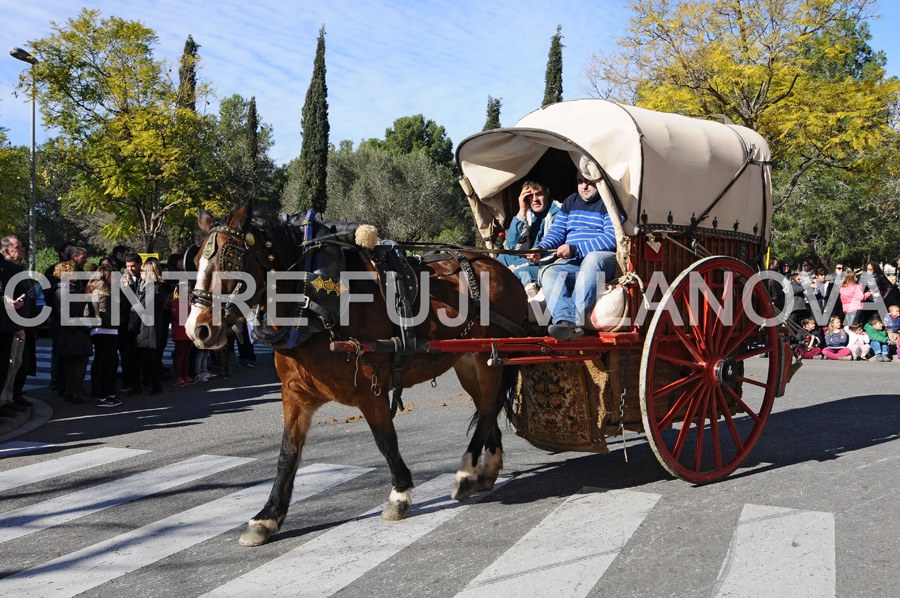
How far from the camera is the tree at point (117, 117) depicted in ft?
68.1

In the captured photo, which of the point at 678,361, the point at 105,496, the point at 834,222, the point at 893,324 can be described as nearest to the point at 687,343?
the point at 678,361

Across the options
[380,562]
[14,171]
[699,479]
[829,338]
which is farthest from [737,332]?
[14,171]

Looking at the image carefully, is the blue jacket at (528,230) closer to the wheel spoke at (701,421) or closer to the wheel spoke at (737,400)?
the wheel spoke at (701,421)

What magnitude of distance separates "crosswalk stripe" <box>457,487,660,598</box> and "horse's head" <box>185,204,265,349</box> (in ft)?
6.18

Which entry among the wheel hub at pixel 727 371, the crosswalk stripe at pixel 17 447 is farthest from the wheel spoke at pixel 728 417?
the crosswalk stripe at pixel 17 447

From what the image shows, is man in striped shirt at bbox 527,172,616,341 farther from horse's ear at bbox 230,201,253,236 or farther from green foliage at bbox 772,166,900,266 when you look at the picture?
green foliage at bbox 772,166,900,266

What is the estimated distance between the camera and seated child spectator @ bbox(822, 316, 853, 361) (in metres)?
14.5

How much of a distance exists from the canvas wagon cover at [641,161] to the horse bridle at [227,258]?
243 cm

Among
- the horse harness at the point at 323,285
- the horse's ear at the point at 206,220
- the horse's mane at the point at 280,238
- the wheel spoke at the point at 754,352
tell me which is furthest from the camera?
the wheel spoke at the point at 754,352

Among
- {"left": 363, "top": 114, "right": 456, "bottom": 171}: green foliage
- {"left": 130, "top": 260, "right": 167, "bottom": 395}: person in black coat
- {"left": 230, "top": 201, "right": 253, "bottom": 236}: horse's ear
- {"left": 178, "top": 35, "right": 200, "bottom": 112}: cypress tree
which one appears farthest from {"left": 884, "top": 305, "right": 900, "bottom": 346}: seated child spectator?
{"left": 363, "top": 114, "right": 456, "bottom": 171}: green foliage

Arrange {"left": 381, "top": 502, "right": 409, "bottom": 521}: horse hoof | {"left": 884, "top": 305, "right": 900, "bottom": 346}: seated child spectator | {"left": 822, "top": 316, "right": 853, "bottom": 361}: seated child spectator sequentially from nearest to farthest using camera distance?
1. {"left": 381, "top": 502, "right": 409, "bottom": 521}: horse hoof
2. {"left": 884, "top": 305, "right": 900, "bottom": 346}: seated child spectator
3. {"left": 822, "top": 316, "right": 853, "bottom": 361}: seated child spectator

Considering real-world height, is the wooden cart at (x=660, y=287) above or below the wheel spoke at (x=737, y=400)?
above

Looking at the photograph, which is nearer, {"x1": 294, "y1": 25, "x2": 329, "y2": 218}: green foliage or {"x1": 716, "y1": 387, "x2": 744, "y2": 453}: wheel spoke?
{"x1": 716, "y1": 387, "x2": 744, "y2": 453}: wheel spoke

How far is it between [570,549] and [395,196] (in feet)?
110
